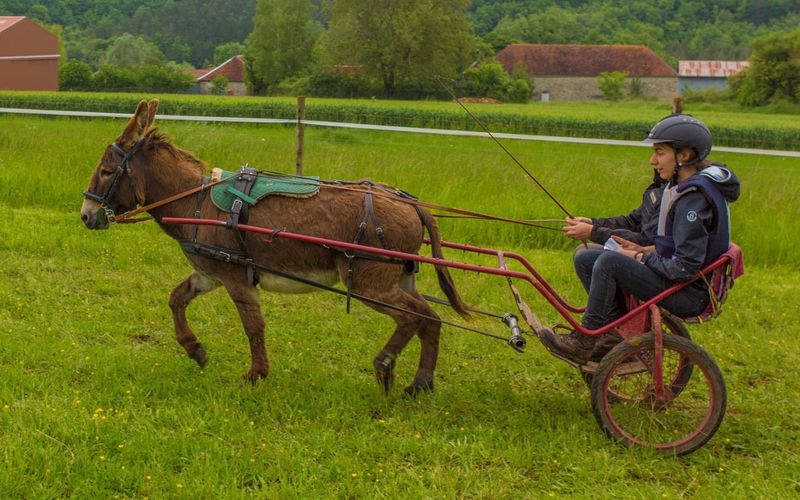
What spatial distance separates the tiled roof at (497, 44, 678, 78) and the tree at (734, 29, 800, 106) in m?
28.2

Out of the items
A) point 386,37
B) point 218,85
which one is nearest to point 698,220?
point 386,37

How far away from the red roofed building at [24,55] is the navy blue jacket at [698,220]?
107 ft

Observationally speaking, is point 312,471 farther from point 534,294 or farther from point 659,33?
point 659,33

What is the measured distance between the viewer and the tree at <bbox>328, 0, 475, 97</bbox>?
47438mm

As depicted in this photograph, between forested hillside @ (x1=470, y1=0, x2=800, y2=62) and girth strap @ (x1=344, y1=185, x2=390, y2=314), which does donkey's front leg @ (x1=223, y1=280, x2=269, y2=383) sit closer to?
girth strap @ (x1=344, y1=185, x2=390, y2=314)

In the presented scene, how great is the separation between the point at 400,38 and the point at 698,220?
4583 centimetres

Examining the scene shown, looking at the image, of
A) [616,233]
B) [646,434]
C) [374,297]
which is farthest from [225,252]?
[646,434]

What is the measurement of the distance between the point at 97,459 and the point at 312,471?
1.18 m

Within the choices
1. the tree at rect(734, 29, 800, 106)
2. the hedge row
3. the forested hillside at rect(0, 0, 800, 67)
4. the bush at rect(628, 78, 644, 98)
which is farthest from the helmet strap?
the forested hillside at rect(0, 0, 800, 67)

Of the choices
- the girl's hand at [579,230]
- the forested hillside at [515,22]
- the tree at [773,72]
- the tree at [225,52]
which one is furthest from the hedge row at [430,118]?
the tree at [225,52]

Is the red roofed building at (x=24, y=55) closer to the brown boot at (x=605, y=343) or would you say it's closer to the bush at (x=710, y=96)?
the brown boot at (x=605, y=343)

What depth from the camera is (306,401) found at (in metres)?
5.32

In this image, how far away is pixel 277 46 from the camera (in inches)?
2813

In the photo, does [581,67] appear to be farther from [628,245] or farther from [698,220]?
[698,220]
